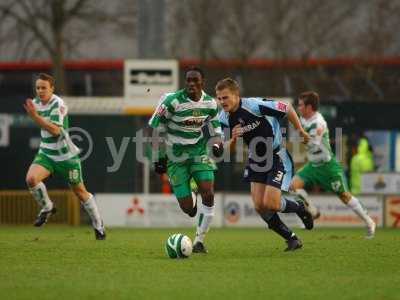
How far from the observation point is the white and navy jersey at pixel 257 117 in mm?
14422

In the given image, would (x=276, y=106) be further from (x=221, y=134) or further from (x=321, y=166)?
(x=321, y=166)

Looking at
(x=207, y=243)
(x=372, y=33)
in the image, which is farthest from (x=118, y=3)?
(x=207, y=243)

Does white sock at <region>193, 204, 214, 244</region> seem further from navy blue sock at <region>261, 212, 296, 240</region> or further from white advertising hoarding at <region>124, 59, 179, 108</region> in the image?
white advertising hoarding at <region>124, 59, 179, 108</region>

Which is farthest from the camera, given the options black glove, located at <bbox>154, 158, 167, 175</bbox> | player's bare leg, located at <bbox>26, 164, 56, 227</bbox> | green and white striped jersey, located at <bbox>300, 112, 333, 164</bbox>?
green and white striped jersey, located at <bbox>300, 112, 333, 164</bbox>

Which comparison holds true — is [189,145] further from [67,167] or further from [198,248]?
[67,167]

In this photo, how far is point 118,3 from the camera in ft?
124

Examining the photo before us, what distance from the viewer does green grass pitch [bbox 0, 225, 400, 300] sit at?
35.1ft

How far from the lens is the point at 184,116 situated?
49.6 ft

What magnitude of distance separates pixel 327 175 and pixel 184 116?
5.20 metres

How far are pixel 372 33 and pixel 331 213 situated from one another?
35.5 feet

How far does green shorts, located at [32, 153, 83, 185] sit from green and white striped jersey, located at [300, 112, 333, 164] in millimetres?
4517

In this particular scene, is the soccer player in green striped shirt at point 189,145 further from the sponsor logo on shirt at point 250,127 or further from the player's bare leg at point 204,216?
the sponsor logo on shirt at point 250,127

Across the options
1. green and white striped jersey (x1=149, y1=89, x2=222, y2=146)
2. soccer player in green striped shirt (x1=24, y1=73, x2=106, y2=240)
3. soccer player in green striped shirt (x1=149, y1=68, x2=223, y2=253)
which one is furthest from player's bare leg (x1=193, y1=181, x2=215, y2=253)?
soccer player in green striped shirt (x1=24, y1=73, x2=106, y2=240)

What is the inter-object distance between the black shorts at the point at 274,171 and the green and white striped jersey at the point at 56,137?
3.13 meters
